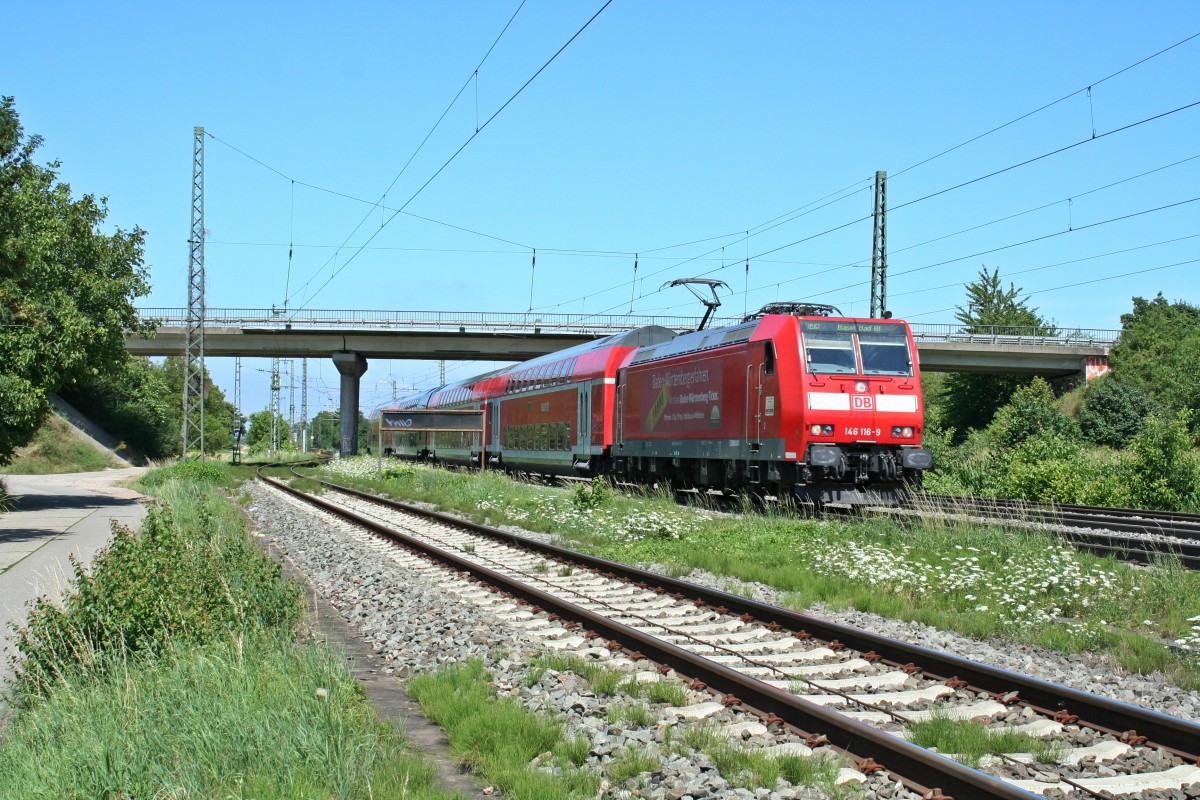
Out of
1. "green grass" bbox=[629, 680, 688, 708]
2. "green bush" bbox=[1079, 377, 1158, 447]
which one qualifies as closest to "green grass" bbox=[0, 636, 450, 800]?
"green grass" bbox=[629, 680, 688, 708]

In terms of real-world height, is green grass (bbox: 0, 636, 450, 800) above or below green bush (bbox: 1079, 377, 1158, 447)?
below

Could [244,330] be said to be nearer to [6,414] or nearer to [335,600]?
[6,414]

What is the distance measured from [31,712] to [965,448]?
126ft

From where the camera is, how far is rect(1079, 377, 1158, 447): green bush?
54438mm

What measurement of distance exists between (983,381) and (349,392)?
4474 centimetres

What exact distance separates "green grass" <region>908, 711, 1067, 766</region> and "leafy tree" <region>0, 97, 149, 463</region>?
63.2 ft

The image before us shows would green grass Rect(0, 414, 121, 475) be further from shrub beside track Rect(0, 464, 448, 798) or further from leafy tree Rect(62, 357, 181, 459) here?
shrub beside track Rect(0, 464, 448, 798)

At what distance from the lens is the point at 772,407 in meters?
18.6

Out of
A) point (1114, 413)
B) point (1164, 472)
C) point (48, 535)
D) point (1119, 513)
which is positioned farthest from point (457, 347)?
point (1119, 513)

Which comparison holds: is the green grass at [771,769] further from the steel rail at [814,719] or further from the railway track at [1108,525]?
the railway track at [1108,525]

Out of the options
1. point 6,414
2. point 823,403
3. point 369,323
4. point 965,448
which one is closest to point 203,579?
point 823,403

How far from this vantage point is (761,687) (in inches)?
253

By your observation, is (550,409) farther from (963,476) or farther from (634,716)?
(634,716)

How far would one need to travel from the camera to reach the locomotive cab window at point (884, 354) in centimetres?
1886
